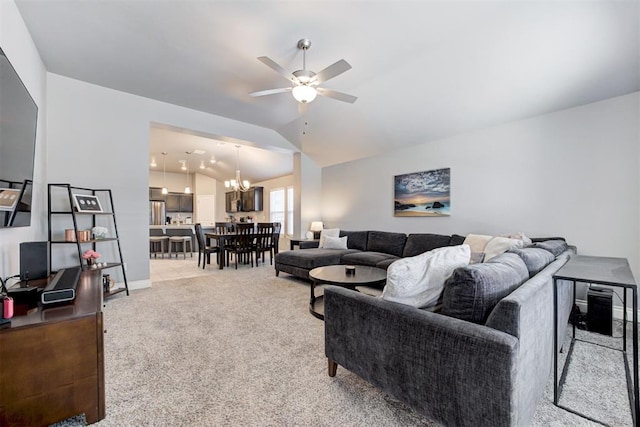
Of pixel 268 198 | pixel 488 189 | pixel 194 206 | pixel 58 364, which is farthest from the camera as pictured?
pixel 194 206

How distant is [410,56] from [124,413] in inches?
161

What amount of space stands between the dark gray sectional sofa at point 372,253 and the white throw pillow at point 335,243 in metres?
0.16

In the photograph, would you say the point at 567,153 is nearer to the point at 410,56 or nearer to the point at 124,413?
the point at 410,56

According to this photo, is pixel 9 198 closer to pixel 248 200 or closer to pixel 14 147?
pixel 14 147

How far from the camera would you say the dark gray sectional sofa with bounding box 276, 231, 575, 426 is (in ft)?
3.66

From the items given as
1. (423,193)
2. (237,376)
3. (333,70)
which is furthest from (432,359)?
(423,193)

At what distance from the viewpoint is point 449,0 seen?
2.42 m

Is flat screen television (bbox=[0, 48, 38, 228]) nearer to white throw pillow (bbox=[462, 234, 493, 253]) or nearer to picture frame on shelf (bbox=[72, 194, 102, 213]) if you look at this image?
picture frame on shelf (bbox=[72, 194, 102, 213])

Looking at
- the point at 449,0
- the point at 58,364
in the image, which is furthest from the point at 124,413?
the point at 449,0

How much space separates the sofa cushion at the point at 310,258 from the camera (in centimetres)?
443

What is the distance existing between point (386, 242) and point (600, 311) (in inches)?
113

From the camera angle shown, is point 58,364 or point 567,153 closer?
point 58,364

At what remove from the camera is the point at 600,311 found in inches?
104

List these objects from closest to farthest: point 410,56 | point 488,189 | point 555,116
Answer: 1. point 410,56
2. point 555,116
3. point 488,189
